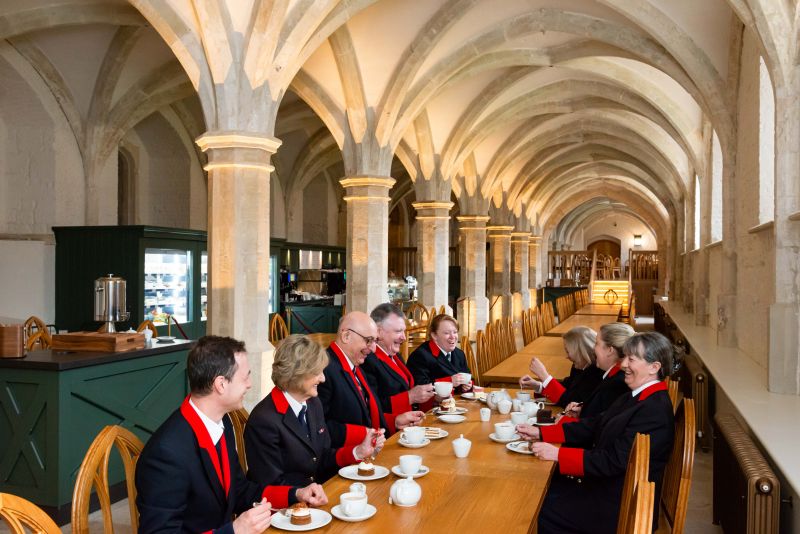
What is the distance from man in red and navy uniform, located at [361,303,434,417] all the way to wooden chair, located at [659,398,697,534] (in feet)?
4.88

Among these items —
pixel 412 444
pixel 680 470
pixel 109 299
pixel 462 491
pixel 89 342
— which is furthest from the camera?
pixel 109 299

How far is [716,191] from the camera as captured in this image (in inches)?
433

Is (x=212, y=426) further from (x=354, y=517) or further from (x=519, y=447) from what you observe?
(x=519, y=447)

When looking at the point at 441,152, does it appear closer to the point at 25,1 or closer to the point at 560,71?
the point at 560,71

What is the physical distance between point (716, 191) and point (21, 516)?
36.8 feet

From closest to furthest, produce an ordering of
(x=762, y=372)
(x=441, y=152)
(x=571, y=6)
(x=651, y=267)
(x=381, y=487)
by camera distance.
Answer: (x=381, y=487), (x=762, y=372), (x=571, y=6), (x=441, y=152), (x=651, y=267)

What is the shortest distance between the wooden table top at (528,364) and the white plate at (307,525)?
3.37 metres

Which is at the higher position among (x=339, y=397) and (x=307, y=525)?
(x=339, y=397)

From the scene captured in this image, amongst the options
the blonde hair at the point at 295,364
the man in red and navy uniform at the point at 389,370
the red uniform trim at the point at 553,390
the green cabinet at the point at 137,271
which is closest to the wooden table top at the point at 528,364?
the red uniform trim at the point at 553,390

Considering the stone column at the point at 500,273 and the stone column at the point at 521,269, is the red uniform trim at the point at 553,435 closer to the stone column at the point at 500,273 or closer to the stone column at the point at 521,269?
the stone column at the point at 500,273

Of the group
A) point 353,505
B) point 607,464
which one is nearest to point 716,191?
point 607,464

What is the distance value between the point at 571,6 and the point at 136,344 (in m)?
7.38

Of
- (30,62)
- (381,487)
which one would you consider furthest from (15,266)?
(381,487)

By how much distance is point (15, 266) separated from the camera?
33.6ft
